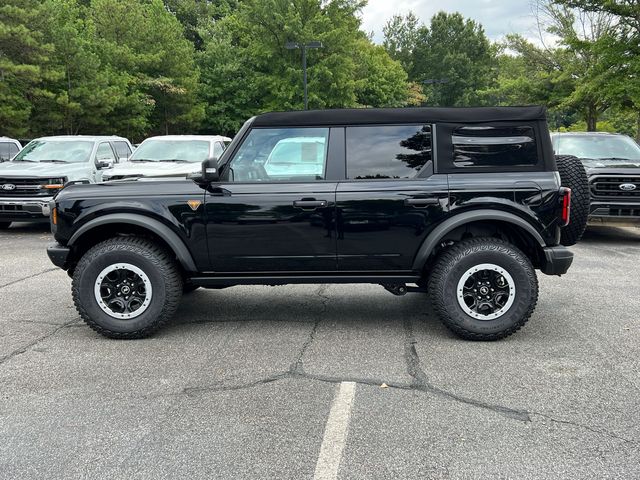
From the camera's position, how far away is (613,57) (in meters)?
14.9

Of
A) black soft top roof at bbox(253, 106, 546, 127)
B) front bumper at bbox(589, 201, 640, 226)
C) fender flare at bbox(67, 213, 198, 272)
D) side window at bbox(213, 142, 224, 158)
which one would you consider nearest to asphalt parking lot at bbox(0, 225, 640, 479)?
fender flare at bbox(67, 213, 198, 272)

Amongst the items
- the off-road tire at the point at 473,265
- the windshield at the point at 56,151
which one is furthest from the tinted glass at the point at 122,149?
the off-road tire at the point at 473,265

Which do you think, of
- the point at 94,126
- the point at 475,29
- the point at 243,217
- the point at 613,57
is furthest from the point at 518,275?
the point at 475,29

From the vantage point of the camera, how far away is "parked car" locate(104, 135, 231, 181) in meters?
10.1

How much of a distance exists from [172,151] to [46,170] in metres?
2.31

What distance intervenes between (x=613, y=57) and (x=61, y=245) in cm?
1500

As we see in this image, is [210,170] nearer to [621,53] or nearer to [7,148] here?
[7,148]

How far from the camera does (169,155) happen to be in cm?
1099

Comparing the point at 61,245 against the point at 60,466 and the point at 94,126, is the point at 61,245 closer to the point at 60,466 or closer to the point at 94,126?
the point at 60,466

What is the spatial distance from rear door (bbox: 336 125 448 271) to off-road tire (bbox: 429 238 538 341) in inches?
12.3

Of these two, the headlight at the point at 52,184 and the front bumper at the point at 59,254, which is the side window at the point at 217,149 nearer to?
the headlight at the point at 52,184

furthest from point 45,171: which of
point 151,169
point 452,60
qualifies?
point 452,60

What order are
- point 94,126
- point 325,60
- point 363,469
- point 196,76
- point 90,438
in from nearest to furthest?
point 363,469, point 90,438, point 94,126, point 325,60, point 196,76

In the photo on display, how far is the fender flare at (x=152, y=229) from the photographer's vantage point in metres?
4.60
